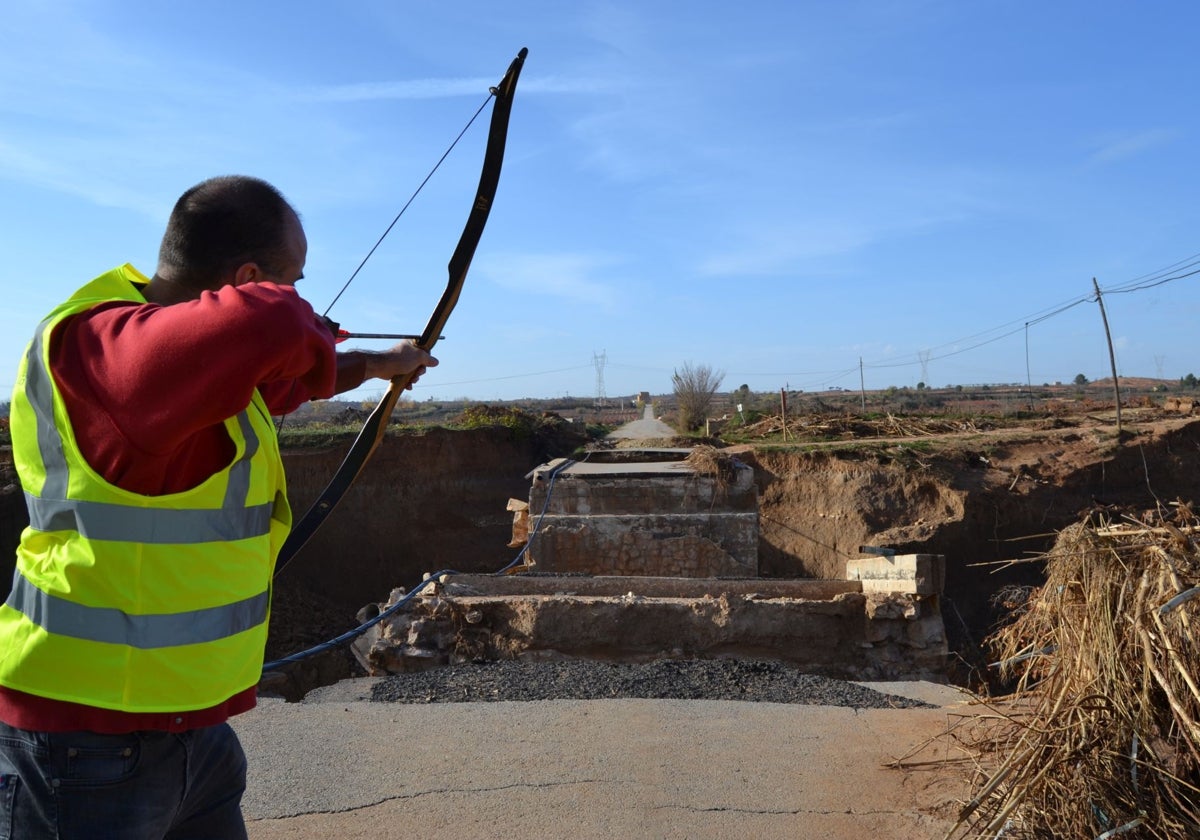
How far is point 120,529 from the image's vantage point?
62.1 inches

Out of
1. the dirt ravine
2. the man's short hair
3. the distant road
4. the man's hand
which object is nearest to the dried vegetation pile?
the man's hand

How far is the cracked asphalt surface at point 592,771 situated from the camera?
3451 millimetres

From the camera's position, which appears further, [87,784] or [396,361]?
[396,361]

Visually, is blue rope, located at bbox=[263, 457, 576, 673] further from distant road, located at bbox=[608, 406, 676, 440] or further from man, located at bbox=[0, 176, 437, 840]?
distant road, located at bbox=[608, 406, 676, 440]

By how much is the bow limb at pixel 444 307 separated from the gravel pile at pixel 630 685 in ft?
8.02

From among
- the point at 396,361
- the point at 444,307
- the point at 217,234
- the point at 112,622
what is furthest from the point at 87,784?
the point at 444,307

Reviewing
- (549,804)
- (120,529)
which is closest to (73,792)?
(120,529)

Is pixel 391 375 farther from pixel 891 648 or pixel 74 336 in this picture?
pixel 891 648

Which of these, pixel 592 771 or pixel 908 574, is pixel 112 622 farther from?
pixel 908 574

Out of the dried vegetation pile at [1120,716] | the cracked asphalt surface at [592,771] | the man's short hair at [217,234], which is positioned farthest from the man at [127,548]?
the dried vegetation pile at [1120,716]

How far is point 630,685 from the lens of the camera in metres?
5.48

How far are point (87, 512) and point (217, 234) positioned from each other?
596 millimetres

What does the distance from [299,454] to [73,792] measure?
1856cm

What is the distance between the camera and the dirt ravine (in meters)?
17.0
